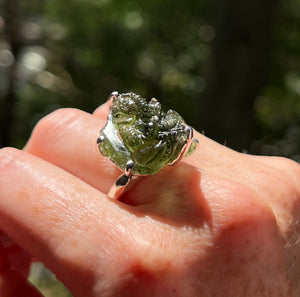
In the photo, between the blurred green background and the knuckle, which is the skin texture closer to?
the knuckle

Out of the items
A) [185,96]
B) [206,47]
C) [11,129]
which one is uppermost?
[206,47]

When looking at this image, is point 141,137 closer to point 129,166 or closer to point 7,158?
point 129,166

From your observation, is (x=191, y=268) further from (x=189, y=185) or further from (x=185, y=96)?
(x=185, y=96)

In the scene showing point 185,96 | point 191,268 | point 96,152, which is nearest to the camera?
point 191,268

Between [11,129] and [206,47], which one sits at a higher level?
[206,47]

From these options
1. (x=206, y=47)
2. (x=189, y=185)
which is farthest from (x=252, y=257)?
(x=206, y=47)

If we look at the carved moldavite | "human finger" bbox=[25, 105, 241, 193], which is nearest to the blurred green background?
"human finger" bbox=[25, 105, 241, 193]

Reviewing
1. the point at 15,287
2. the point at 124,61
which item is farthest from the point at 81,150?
the point at 124,61

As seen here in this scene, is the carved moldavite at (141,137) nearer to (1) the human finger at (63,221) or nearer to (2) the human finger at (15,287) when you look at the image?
(1) the human finger at (63,221)
